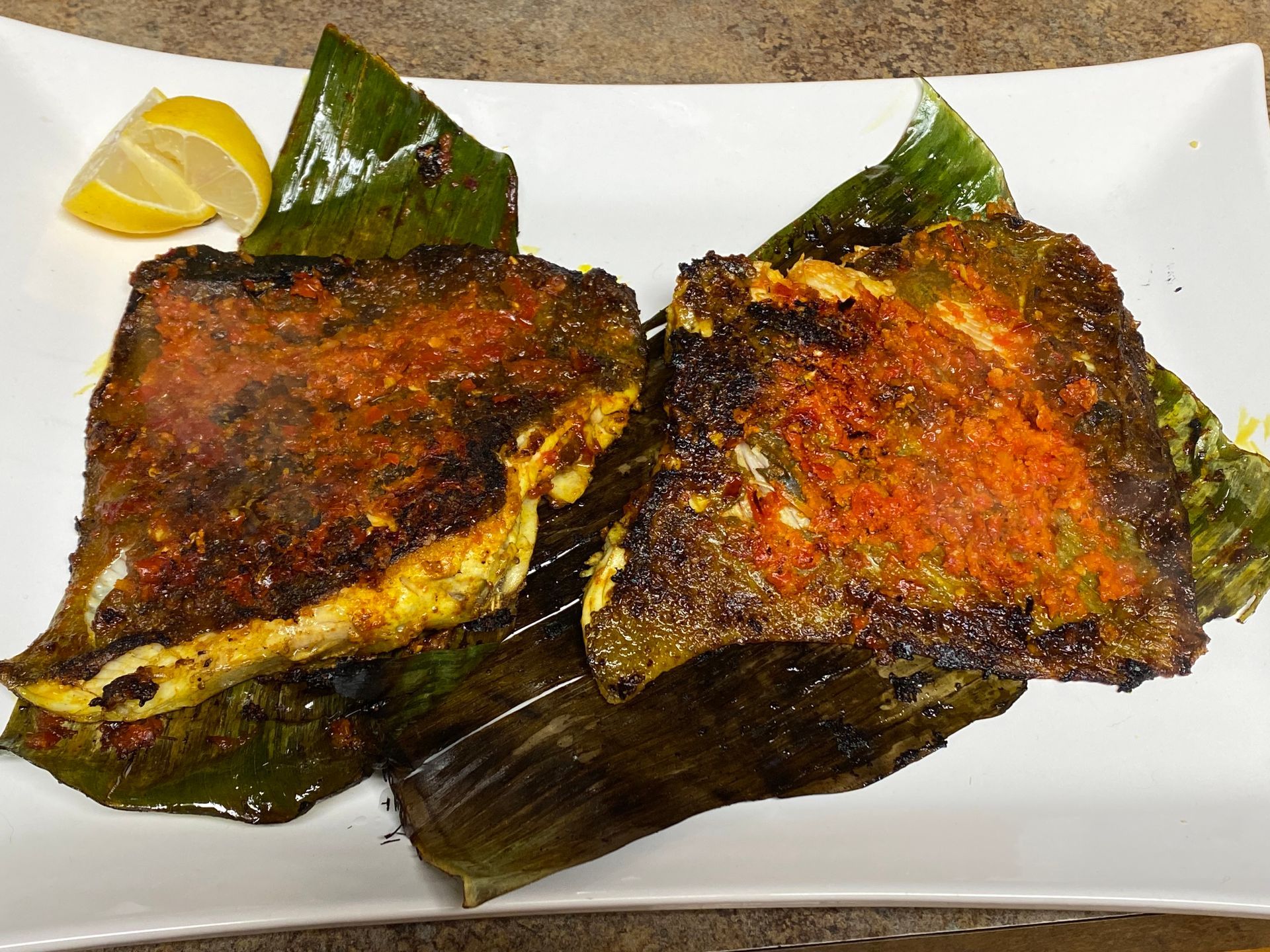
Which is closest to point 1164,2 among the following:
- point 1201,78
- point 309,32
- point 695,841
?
point 1201,78

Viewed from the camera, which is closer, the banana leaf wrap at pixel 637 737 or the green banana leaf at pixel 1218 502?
the banana leaf wrap at pixel 637 737

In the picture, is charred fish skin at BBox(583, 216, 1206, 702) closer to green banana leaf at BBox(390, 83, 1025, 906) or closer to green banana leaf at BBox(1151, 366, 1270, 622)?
green banana leaf at BBox(390, 83, 1025, 906)

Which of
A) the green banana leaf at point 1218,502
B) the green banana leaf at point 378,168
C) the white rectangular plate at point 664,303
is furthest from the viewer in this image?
the green banana leaf at point 378,168

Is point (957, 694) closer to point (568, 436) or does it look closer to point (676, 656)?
point (676, 656)

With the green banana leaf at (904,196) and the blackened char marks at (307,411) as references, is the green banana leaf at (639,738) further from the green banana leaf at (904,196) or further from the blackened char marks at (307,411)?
the green banana leaf at (904,196)

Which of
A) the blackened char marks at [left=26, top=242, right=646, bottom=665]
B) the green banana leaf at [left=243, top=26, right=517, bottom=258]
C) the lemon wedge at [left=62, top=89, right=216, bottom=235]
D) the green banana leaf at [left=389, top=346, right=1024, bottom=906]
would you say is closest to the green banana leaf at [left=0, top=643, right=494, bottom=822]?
the green banana leaf at [left=389, top=346, right=1024, bottom=906]

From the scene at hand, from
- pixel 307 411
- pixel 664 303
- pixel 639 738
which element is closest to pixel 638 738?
pixel 639 738

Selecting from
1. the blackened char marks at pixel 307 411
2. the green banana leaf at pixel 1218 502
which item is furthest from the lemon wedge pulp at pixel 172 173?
the green banana leaf at pixel 1218 502
